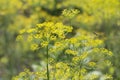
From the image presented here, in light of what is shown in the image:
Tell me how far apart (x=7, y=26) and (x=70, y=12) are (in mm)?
3834

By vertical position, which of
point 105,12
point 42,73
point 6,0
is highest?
point 6,0

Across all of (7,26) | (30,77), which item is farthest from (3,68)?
(30,77)

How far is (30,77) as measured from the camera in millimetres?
3662

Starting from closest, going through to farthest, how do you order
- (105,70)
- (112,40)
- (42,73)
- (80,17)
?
1. (42,73)
2. (112,40)
3. (105,70)
4. (80,17)

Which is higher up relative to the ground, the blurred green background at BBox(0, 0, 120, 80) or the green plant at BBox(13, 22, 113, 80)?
the blurred green background at BBox(0, 0, 120, 80)

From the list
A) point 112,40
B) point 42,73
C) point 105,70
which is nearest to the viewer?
point 42,73

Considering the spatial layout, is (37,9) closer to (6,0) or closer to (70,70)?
(6,0)

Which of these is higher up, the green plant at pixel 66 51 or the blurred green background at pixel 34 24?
the blurred green background at pixel 34 24

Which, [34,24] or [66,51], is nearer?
[66,51]

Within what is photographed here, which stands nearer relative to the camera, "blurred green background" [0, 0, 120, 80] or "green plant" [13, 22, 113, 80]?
"green plant" [13, 22, 113, 80]

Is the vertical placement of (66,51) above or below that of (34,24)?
below

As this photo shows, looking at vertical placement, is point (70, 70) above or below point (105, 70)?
below

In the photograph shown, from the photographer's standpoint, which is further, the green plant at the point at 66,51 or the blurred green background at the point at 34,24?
the blurred green background at the point at 34,24

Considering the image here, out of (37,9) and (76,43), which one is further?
(37,9)
